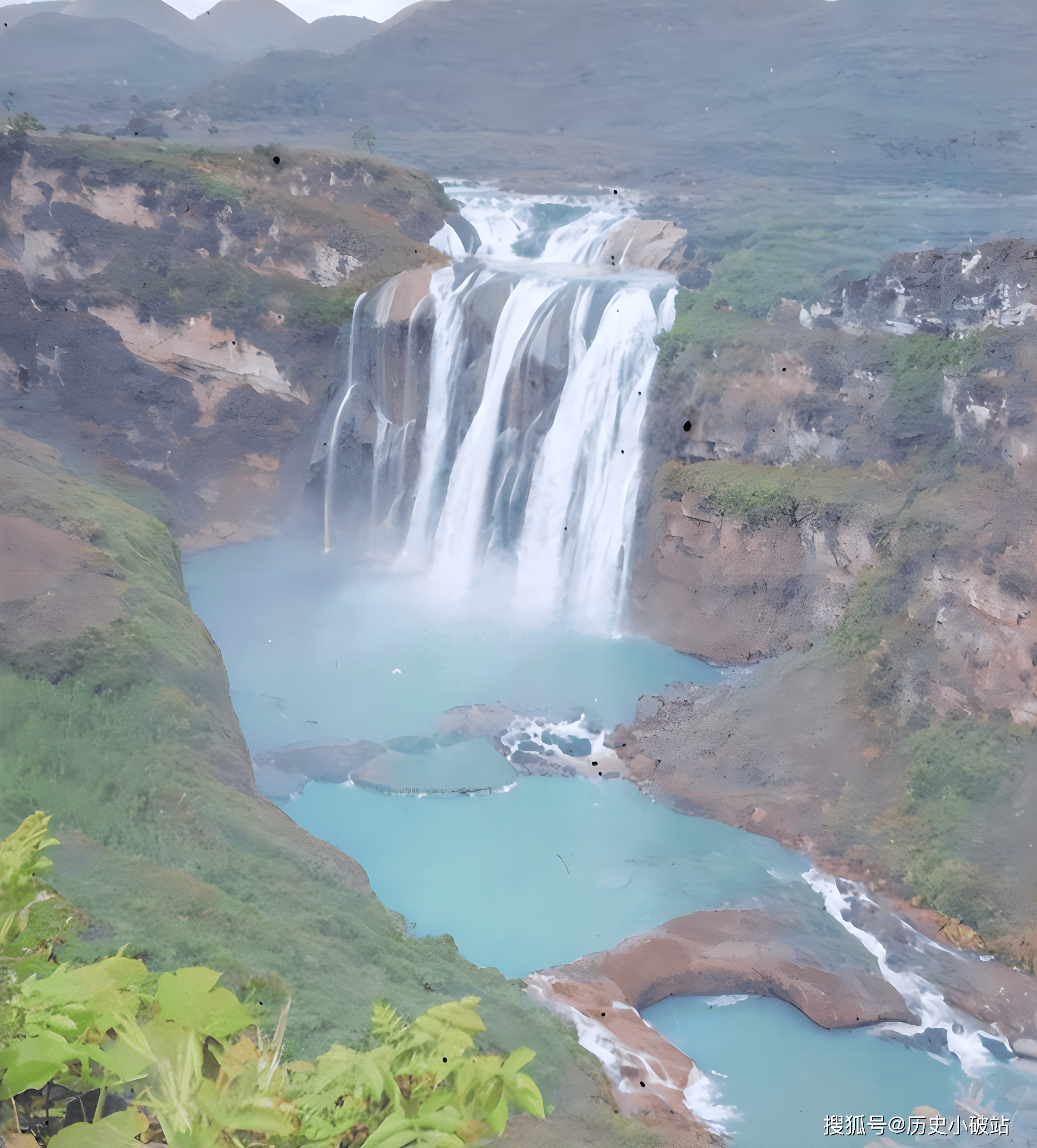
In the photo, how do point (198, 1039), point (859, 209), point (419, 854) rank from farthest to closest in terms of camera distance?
1. point (859, 209)
2. point (419, 854)
3. point (198, 1039)

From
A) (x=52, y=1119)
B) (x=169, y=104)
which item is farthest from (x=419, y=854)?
(x=169, y=104)

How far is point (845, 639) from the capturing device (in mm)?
13664

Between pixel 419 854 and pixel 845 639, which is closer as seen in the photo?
pixel 419 854

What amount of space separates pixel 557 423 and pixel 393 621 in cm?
466

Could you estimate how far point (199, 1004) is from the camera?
344 centimetres

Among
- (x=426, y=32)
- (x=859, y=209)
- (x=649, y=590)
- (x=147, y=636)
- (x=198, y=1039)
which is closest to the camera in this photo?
(x=198, y=1039)

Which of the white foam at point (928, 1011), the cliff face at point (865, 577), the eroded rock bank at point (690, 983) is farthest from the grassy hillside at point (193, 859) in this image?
the cliff face at point (865, 577)

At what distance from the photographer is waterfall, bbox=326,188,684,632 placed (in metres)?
16.6

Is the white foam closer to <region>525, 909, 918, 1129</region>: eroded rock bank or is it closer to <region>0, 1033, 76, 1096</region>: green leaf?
<region>525, 909, 918, 1129</region>: eroded rock bank

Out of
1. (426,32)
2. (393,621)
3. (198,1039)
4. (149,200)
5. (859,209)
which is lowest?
(393,621)

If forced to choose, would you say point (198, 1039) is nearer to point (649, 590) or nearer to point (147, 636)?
point (147, 636)

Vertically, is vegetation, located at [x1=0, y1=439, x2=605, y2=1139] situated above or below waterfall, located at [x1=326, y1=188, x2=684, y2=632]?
below

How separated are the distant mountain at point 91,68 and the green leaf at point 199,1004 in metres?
21.0

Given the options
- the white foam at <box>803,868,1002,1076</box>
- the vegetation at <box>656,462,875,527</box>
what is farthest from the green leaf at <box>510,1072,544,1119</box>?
the vegetation at <box>656,462,875,527</box>
